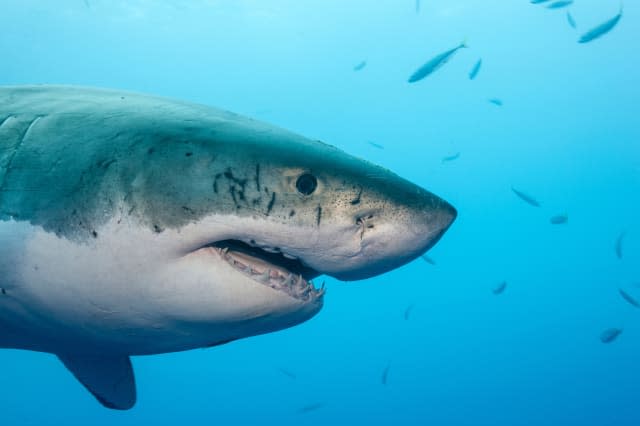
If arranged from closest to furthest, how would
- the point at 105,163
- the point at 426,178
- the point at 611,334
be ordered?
the point at 105,163 < the point at 611,334 < the point at 426,178

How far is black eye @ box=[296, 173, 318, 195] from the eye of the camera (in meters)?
1.70

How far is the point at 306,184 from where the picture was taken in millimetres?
1718

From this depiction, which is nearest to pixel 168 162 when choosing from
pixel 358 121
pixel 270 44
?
pixel 270 44

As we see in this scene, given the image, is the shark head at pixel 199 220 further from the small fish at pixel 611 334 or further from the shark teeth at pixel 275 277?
the small fish at pixel 611 334

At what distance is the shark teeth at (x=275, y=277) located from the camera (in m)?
1.76

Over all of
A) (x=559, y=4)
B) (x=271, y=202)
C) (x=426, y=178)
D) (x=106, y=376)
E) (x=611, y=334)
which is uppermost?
Result: (x=559, y=4)

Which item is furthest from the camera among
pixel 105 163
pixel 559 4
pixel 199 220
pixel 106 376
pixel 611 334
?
pixel 559 4

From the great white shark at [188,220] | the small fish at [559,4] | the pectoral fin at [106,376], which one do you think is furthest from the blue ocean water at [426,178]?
the great white shark at [188,220]

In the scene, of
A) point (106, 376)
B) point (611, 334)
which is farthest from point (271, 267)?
point (611, 334)

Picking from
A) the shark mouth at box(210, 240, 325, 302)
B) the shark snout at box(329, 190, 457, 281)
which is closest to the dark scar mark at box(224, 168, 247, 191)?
the shark mouth at box(210, 240, 325, 302)

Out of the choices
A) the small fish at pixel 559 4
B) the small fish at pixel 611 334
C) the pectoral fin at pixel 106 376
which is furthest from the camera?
the small fish at pixel 559 4

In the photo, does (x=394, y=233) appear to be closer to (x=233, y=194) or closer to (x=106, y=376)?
(x=233, y=194)

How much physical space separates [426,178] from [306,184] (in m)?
82.8

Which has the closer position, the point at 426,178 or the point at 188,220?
the point at 188,220
